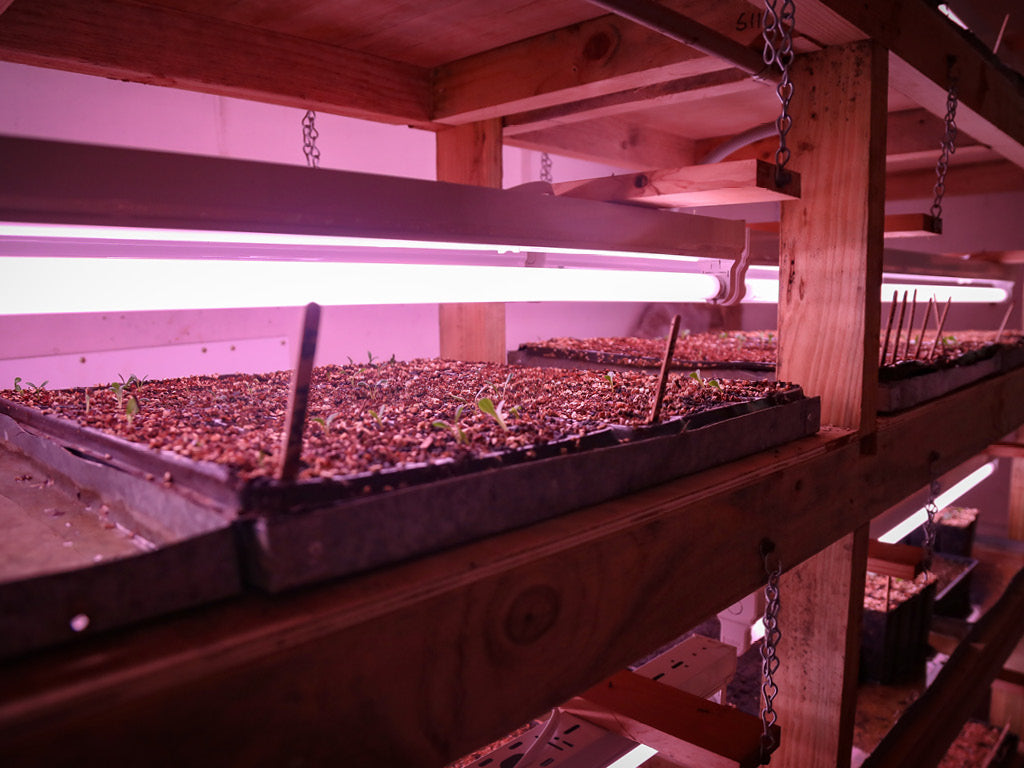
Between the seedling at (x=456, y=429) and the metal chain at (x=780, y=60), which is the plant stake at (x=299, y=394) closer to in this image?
the seedling at (x=456, y=429)

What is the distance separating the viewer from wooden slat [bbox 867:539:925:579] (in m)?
→ 2.21

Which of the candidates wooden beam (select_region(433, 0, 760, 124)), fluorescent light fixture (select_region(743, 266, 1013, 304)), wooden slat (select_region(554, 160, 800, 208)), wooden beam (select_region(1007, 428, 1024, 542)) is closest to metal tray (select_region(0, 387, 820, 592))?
wooden slat (select_region(554, 160, 800, 208))

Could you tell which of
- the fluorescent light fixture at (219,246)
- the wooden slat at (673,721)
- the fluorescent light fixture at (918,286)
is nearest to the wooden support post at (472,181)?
the fluorescent light fixture at (918,286)

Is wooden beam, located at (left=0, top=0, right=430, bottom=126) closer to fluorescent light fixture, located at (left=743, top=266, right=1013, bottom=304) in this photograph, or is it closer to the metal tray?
the metal tray

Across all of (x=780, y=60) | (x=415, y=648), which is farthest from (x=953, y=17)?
(x=415, y=648)

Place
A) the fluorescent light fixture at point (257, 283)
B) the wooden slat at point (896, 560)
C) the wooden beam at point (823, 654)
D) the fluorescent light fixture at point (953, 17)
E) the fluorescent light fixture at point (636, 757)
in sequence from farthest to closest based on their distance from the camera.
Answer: the wooden slat at point (896, 560) → the fluorescent light fixture at point (953, 17) → the wooden beam at point (823, 654) → the fluorescent light fixture at point (636, 757) → the fluorescent light fixture at point (257, 283)

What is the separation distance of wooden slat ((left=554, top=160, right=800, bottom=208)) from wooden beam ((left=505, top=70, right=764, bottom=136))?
784mm

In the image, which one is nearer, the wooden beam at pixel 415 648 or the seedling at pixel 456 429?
the wooden beam at pixel 415 648

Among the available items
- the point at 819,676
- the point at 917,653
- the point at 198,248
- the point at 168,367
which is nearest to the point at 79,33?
the point at 198,248

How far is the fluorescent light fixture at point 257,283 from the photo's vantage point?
811 mm

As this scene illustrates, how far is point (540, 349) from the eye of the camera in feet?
9.28

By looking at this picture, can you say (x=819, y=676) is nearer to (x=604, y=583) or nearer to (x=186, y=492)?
(x=604, y=583)

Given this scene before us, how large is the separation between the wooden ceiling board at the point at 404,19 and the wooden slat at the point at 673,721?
1582 mm

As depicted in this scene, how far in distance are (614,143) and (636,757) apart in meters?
2.31
